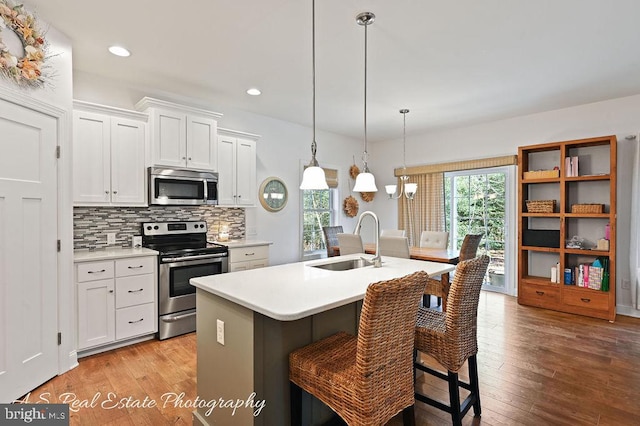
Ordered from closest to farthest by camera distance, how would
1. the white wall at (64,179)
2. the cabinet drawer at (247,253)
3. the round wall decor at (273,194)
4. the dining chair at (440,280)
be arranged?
1. the white wall at (64,179)
2. the dining chair at (440,280)
3. the cabinet drawer at (247,253)
4. the round wall decor at (273,194)

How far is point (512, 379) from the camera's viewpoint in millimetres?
2529

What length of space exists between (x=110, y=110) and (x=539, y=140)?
5414 mm

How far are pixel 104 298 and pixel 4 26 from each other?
7.11 feet

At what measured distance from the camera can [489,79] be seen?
348 cm

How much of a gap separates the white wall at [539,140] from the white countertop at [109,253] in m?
3.96

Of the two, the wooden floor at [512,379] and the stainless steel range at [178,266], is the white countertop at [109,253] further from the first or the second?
the wooden floor at [512,379]

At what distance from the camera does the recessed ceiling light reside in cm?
284

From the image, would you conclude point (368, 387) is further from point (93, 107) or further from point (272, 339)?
point (93, 107)

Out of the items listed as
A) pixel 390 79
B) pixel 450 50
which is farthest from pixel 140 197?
pixel 450 50

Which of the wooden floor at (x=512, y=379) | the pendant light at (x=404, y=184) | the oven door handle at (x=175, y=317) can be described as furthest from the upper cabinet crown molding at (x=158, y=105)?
the pendant light at (x=404, y=184)

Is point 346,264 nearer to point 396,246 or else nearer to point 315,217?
point 396,246

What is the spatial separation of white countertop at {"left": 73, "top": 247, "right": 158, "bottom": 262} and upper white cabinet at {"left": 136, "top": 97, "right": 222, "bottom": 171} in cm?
94

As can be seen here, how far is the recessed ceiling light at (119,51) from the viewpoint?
112 inches

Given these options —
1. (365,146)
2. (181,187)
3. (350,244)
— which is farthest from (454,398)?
(181,187)
